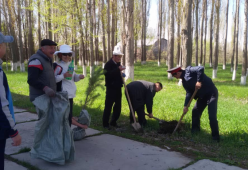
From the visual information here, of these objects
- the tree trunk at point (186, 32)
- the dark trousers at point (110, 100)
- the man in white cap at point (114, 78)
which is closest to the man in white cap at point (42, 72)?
the man in white cap at point (114, 78)

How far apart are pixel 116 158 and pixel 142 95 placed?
2342mm

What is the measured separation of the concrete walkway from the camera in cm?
369

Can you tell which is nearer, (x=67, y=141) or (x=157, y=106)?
(x=67, y=141)

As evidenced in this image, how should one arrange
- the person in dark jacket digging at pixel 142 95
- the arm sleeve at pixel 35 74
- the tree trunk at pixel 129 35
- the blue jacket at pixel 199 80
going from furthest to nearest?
the tree trunk at pixel 129 35, the person in dark jacket digging at pixel 142 95, the blue jacket at pixel 199 80, the arm sleeve at pixel 35 74

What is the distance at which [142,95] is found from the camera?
611cm

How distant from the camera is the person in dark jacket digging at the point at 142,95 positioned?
19.7ft

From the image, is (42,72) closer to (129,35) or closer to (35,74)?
(35,74)

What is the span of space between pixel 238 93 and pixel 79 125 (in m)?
9.11

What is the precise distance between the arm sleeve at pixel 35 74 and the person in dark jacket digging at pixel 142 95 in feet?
9.28

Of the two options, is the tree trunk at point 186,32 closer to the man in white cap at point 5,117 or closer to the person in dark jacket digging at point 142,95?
the person in dark jacket digging at point 142,95

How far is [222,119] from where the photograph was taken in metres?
6.66

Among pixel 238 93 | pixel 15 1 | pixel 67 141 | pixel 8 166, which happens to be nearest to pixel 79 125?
pixel 67 141

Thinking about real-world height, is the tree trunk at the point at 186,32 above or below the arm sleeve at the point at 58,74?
above

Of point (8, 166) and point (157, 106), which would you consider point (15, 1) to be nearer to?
point (157, 106)
